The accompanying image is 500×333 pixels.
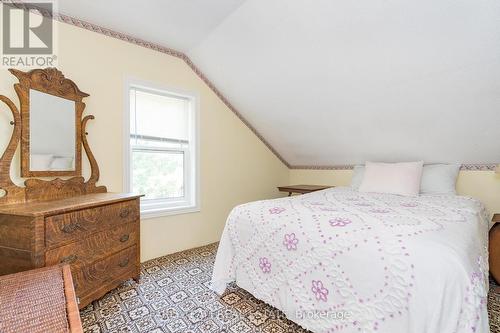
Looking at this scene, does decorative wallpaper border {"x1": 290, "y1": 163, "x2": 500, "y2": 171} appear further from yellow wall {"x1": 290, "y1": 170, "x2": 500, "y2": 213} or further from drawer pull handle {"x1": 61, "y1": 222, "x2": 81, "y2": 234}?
drawer pull handle {"x1": 61, "y1": 222, "x2": 81, "y2": 234}

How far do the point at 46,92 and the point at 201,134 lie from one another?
1495 mm

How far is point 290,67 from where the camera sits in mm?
2385

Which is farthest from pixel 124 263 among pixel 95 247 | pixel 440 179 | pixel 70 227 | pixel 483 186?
pixel 483 186

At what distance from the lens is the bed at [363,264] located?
3.25 ft

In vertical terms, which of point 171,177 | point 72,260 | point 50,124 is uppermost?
point 50,124

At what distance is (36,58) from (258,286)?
239cm

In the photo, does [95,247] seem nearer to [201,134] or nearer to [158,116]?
[158,116]

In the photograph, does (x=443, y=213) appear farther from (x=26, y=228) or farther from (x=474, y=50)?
(x=26, y=228)

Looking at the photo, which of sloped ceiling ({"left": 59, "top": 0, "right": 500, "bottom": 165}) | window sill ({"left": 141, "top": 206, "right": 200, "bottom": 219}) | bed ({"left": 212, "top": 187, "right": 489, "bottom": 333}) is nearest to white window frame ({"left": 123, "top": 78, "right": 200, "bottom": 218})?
window sill ({"left": 141, "top": 206, "right": 200, "bottom": 219})

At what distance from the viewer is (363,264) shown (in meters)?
1.20

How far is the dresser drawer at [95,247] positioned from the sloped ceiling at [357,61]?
1783 mm

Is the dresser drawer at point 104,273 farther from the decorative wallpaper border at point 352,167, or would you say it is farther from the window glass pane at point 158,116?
the decorative wallpaper border at point 352,167

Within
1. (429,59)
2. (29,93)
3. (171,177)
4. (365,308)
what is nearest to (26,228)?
(29,93)

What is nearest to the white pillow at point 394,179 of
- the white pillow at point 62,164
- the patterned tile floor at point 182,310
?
the patterned tile floor at point 182,310
